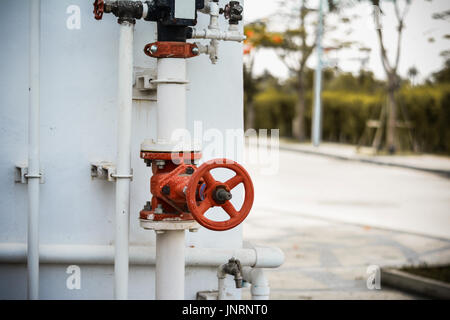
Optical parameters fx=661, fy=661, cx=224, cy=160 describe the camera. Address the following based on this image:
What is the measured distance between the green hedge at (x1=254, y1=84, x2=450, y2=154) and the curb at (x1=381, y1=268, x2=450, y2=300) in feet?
43.2

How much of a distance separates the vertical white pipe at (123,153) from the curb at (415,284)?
10.7ft

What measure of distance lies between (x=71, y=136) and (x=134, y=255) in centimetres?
58

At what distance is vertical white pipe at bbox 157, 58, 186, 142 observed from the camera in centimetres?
248

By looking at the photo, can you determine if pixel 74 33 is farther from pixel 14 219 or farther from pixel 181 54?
pixel 14 219

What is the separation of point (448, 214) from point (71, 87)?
7466 millimetres

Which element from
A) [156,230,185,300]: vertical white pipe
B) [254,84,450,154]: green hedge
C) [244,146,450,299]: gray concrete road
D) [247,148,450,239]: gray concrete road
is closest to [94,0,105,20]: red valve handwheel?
[156,230,185,300]: vertical white pipe

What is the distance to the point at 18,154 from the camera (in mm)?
2799

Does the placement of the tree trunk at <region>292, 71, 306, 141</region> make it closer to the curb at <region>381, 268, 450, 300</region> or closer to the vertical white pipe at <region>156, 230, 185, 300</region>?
the curb at <region>381, 268, 450, 300</region>

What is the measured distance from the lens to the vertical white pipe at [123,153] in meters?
2.44

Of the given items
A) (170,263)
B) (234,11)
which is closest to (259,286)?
(170,263)

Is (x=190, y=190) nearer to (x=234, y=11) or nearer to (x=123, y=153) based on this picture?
(x=123, y=153)

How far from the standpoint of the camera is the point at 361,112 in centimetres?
2303

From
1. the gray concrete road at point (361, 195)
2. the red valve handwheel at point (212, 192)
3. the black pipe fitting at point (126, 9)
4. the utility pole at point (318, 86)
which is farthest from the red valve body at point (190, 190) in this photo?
the utility pole at point (318, 86)
